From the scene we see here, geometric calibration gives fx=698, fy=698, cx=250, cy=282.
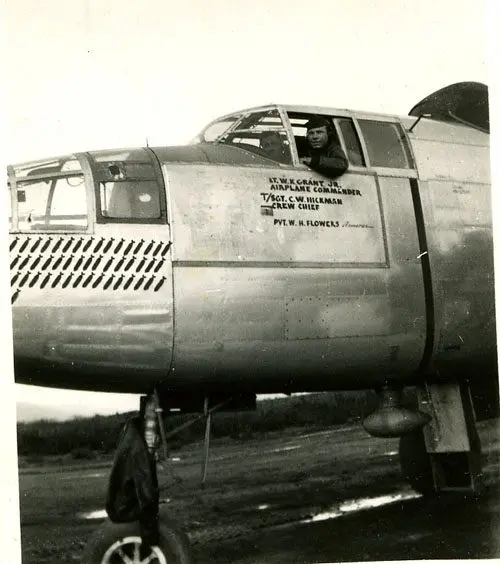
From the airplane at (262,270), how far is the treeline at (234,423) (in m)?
3.38

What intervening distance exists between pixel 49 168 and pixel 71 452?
5667 millimetres

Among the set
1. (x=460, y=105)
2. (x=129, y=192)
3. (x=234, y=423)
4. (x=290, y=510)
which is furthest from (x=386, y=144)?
(x=234, y=423)

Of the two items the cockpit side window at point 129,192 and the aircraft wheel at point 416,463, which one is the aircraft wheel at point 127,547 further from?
the aircraft wheel at point 416,463

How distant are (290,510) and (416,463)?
68.8 inches

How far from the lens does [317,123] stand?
5.99 metres

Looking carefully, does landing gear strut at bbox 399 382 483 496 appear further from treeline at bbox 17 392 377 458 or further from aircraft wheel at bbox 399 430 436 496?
treeline at bbox 17 392 377 458

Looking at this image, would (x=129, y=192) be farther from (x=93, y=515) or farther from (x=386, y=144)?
(x=93, y=515)

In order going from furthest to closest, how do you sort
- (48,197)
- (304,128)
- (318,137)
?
(304,128) < (318,137) < (48,197)

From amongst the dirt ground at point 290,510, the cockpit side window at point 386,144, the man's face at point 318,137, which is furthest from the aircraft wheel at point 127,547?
the cockpit side window at point 386,144

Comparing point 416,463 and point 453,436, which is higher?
point 453,436

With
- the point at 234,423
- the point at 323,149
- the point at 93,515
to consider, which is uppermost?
the point at 323,149

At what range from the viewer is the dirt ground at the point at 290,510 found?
247 inches

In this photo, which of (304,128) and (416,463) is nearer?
(304,128)

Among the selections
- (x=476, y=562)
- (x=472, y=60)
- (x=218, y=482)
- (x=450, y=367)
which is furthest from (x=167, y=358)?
(x=218, y=482)
